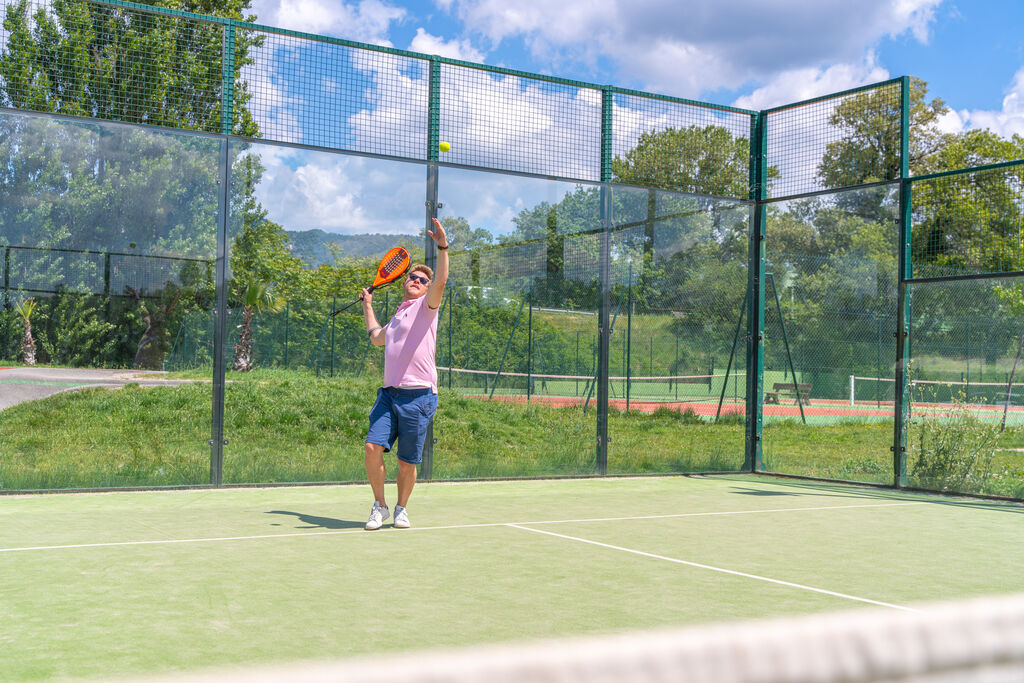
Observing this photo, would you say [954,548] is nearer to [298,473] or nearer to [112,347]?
[298,473]

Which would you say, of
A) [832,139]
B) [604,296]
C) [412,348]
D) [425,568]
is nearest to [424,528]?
[412,348]

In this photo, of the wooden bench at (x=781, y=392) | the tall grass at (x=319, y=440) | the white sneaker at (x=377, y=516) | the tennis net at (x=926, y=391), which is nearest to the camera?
the white sneaker at (x=377, y=516)

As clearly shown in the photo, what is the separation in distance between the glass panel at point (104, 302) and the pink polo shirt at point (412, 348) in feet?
8.46

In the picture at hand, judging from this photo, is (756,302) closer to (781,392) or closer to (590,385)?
(781,392)

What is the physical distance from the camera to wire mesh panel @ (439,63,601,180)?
916 cm

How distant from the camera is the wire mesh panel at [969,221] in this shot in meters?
9.26

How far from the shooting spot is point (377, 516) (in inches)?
245

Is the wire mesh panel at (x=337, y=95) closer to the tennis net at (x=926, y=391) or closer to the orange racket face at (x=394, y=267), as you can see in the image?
the orange racket face at (x=394, y=267)

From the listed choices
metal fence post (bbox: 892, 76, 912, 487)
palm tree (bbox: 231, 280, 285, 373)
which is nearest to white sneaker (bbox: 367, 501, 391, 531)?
palm tree (bbox: 231, 280, 285, 373)

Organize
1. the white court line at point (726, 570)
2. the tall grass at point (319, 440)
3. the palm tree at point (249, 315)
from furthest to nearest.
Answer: the palm tree at point (249, 315) < the tall grass at point (319, 440) < the white court line at point (726, 570)

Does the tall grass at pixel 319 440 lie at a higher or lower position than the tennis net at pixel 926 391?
lower

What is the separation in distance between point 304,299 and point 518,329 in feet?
6.71

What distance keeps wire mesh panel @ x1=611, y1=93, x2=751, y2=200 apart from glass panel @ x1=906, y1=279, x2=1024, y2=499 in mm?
2266

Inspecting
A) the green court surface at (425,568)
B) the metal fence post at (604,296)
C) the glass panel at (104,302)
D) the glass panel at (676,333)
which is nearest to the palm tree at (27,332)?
the glass panel at (104,302)
